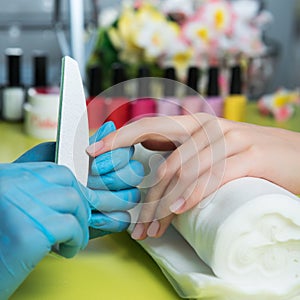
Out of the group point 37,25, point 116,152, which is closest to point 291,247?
point 116,152

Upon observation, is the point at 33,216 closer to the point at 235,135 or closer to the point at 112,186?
the point at 112,186

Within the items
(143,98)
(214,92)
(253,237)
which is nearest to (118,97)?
(143,98)

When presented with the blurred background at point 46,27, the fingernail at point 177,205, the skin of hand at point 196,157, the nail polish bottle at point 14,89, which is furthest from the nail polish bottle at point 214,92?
the fingernail at point 177,205

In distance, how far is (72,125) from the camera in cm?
56

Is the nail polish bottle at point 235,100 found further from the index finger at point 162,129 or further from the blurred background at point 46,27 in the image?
the index finger at point 162,129

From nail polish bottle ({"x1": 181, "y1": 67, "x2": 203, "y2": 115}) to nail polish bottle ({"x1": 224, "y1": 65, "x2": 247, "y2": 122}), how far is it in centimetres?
7

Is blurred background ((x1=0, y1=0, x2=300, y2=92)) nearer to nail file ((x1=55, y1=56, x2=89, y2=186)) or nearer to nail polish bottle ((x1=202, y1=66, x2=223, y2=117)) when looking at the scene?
nail polish bottle ((x1=202, y1=66, x2=223, y2=117))

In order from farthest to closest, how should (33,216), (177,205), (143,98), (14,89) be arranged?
(14,89) → (143,98) → (177,205) → (33,216)

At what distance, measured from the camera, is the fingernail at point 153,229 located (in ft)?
2.01

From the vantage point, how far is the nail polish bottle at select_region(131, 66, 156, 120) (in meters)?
1.08

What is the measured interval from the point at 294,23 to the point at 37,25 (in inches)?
25.5

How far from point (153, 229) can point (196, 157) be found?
0.08 meters

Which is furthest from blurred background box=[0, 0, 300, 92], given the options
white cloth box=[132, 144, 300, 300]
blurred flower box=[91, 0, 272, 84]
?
white cloth box=[132, 144, 300, 300]

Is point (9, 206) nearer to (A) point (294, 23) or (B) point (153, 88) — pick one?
(B) point (153, 88)
